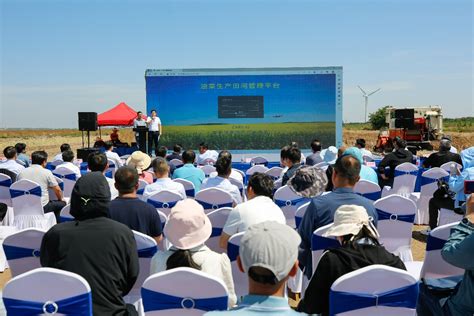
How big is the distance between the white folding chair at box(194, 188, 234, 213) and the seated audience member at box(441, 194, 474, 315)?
8.97ft

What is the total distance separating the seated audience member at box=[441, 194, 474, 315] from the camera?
2.43m

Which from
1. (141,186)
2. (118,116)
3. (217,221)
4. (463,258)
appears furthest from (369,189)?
(118,116)

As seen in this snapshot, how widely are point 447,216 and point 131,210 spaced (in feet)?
14.3

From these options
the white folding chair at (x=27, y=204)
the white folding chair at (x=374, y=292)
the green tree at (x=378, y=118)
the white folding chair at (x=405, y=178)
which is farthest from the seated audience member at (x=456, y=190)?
the green tree at (x=378, y=118)

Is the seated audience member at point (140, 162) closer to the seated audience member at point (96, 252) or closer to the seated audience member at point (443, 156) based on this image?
the seated audience member at point (96, 252)

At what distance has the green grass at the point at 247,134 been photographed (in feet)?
52.5

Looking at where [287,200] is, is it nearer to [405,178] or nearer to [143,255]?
[143,255]

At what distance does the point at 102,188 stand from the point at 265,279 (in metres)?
1.66

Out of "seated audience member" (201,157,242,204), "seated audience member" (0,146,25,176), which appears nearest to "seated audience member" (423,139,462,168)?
"seated audience member" (201,157,242,204)

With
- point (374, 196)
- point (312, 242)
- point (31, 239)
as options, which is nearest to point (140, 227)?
point (31, 239)

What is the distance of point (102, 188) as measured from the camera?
2.94 m

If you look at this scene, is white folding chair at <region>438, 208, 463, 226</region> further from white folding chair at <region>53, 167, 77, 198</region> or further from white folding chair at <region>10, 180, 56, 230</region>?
white folding chair at <region>53, 167, 77, 198</region>

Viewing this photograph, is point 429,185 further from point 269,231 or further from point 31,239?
point 269,231

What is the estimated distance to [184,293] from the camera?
90.6 inches
